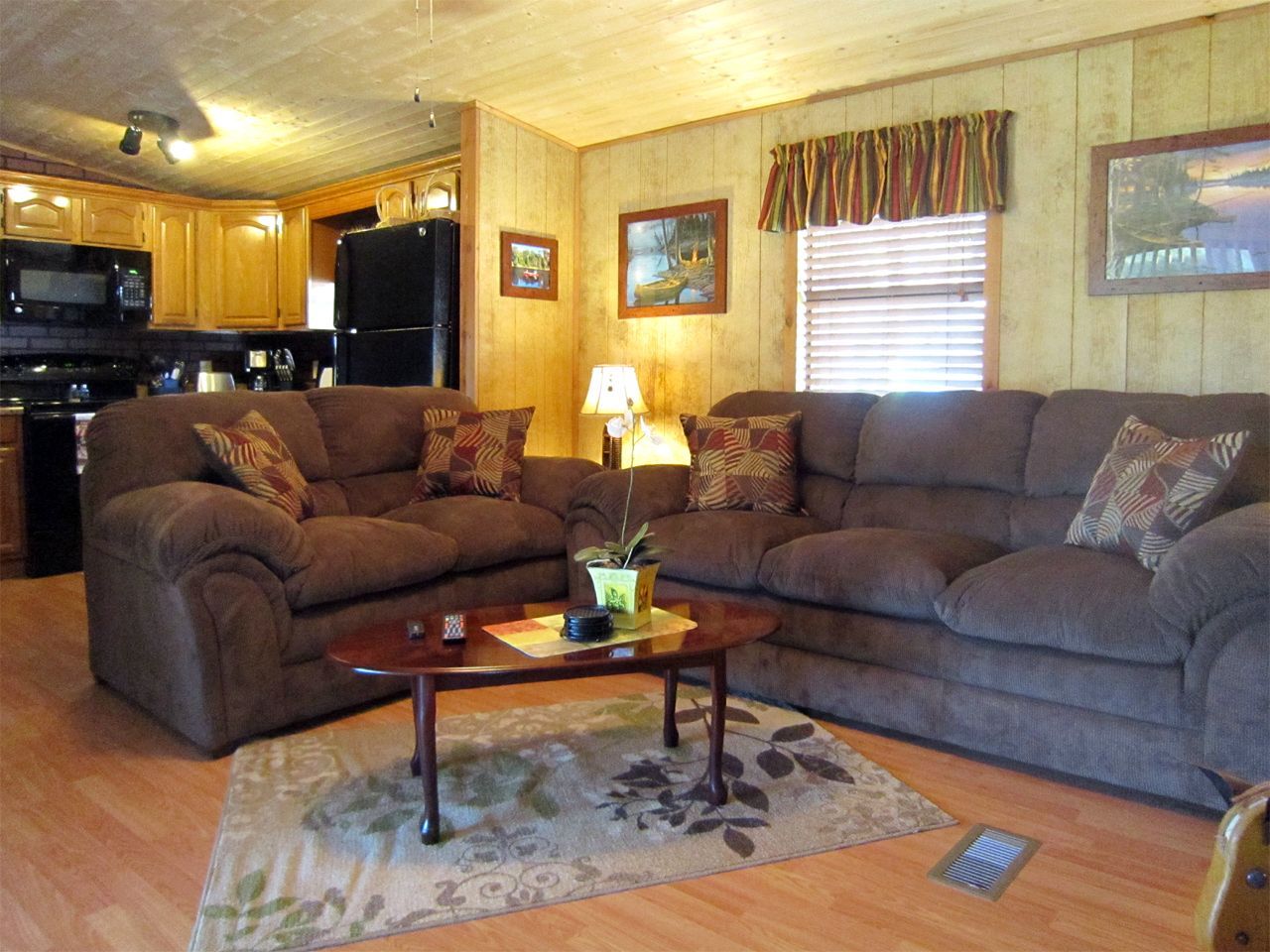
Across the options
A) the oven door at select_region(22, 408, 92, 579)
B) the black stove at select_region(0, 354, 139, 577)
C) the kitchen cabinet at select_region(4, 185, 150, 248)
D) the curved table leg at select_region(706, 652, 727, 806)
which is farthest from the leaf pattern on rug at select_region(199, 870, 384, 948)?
the kitchen cabinet at select_region(4, 185, 150, 248)

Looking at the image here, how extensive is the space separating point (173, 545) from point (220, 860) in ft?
2.81

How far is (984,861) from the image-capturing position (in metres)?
1.95

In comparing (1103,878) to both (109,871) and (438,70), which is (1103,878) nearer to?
(109,871)

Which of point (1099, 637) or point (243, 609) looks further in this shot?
point (243, 609)

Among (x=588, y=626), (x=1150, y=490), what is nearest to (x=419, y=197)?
(x=588, y=626)

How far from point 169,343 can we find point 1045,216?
210 inches

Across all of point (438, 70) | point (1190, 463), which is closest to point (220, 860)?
point (1190, 463)

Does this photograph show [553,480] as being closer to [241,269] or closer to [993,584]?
[993,584]

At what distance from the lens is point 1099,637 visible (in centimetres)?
219

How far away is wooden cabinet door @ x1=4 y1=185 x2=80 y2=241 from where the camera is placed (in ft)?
16.7

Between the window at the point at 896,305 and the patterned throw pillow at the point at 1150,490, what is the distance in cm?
102

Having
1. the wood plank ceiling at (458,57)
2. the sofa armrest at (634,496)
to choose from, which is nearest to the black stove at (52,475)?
the wood plank ceiling at (458,57)

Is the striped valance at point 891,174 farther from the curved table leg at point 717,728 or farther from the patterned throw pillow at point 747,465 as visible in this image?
the curved table leg at point 717,728

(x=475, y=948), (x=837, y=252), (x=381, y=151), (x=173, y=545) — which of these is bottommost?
(x=475, y=948)
